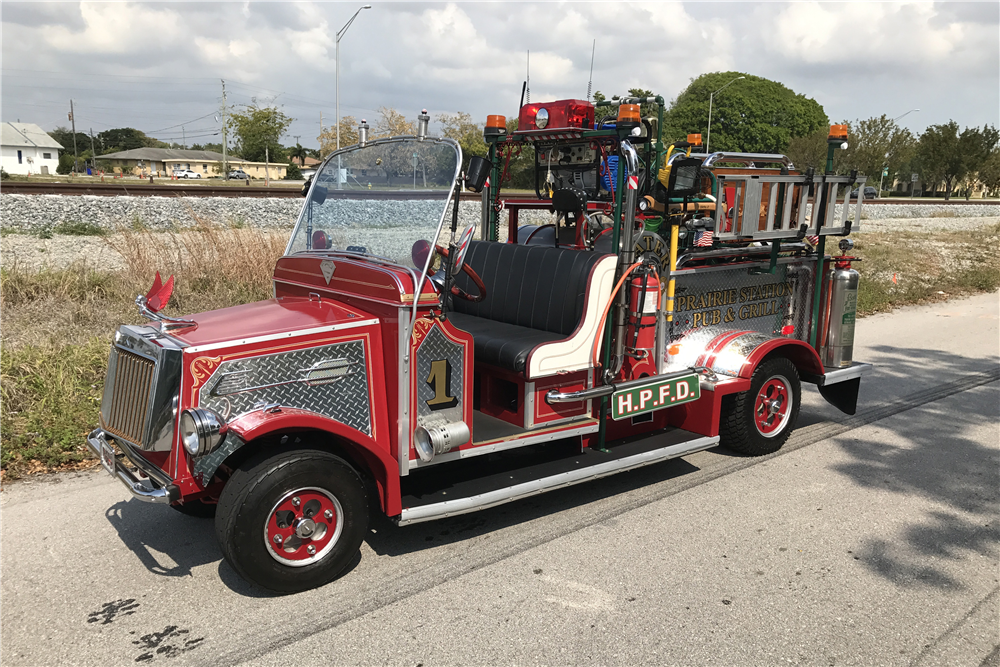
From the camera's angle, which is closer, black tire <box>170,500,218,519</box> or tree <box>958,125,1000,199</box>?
black tire <box>170,500,218,519</box>

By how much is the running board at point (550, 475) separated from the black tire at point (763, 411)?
37cm

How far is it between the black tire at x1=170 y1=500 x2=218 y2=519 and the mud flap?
4830mm

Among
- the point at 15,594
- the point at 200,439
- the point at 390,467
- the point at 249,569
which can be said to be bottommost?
the point at 15,594

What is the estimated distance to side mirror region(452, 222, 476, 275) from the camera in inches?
148

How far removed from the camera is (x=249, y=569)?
340cm

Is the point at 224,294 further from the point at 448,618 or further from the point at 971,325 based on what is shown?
the point at 971,325

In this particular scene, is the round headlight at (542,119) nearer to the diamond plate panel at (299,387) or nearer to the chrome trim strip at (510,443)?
the chrome trim strip at (510,443)

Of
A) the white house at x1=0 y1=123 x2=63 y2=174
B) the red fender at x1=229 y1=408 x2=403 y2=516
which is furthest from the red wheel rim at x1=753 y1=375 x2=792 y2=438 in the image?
the white house at x1=0 y1=123 x2=63 y2=174

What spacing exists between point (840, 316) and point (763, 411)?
127 centimetres

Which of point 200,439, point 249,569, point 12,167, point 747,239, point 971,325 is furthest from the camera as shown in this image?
point 12,167

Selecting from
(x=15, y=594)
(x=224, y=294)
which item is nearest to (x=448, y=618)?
(x=15, y=594)

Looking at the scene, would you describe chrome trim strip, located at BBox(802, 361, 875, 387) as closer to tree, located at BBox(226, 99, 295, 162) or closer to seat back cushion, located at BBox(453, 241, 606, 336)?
seat back cushion, located at BBox(453, 241, 606, 336)

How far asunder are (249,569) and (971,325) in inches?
430

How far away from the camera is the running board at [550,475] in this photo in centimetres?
387
